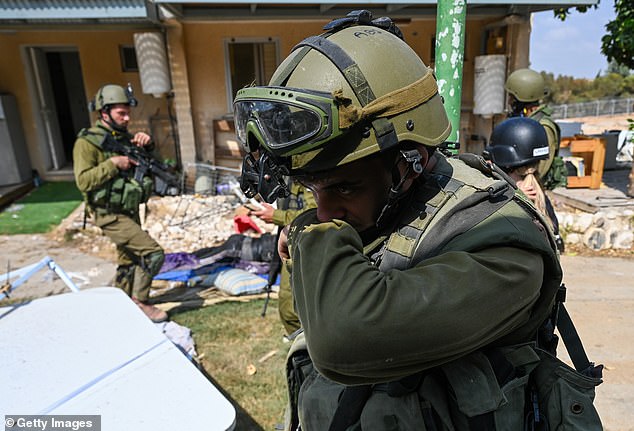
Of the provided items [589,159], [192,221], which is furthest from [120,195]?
[589,159]

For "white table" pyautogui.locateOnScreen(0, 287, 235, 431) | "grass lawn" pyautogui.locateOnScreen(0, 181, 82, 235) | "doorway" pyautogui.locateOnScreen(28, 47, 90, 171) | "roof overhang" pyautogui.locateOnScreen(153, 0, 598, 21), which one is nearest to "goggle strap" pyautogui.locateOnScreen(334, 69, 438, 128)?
"white table" pyautogui.locateOnScreen(0, 287, 235, 431)

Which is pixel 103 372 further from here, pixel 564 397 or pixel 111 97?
pixel 111 97

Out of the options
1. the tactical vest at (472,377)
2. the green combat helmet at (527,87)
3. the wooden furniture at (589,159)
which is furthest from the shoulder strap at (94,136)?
the wooden furniture at (589,159)

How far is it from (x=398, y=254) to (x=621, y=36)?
8.96 metres

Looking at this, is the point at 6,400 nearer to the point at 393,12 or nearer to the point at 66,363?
the point at 66,363

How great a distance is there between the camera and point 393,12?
7.47m

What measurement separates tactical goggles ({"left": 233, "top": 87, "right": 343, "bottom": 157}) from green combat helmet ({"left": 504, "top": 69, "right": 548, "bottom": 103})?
166 inches

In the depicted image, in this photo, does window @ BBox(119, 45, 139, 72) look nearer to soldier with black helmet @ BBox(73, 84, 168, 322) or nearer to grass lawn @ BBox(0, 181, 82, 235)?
grass lawn @ BBox(0, 181, 82, 235)

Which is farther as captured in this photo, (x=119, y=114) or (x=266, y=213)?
(x=119, y=114)

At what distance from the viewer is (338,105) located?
1002 millimetres

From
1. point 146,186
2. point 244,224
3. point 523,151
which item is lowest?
point 244,224

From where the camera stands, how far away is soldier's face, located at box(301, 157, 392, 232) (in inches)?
41.5

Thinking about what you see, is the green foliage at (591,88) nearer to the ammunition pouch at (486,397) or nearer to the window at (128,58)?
the window at (128,58)

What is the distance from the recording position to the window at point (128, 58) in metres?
9.02
